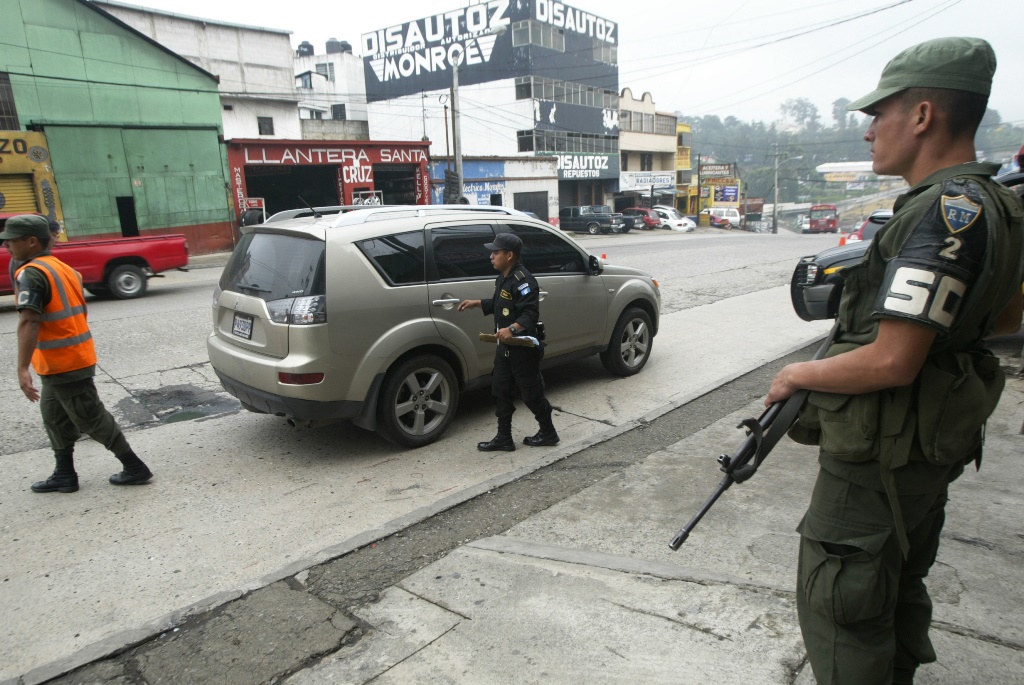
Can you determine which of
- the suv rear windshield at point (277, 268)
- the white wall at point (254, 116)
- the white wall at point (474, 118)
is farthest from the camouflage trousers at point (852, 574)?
the white wall at point (474, 118)

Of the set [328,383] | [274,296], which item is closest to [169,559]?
[328,383]

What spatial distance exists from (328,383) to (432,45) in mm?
51196

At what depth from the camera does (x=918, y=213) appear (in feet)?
5.56

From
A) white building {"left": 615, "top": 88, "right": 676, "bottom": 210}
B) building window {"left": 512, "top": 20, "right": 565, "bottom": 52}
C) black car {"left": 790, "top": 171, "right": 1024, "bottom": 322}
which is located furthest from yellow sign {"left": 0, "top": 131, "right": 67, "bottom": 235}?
white building {"left": 615, "top": 88, "right": 676, "bottom": 210}

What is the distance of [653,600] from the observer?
9.77ft

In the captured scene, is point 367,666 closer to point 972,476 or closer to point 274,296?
point 274,296

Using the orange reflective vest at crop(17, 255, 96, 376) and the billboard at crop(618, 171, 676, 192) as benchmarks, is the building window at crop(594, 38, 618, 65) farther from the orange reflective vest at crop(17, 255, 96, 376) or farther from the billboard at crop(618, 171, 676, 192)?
the orange reflective vest at crop(17, 255, 96, 376)

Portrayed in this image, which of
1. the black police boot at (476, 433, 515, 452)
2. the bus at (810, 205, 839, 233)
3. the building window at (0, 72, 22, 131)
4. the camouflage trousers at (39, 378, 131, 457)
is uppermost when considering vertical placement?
the building window at (0, 72, 22, 131)

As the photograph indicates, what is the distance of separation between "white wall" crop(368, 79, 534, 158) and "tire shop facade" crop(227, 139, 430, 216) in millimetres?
12839

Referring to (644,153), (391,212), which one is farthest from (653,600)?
(644,153)

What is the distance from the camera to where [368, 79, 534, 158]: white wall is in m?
45.5

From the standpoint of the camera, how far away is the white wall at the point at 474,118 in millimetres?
45531

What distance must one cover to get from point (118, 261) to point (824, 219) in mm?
55675

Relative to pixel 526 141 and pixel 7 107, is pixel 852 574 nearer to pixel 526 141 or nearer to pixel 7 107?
pixel 7 107
